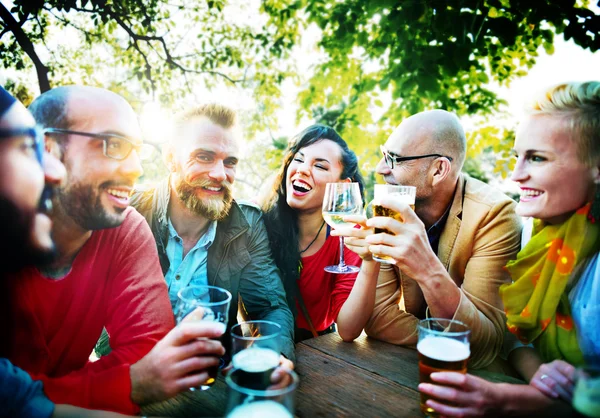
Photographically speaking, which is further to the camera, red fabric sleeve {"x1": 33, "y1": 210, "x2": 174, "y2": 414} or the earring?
the earring

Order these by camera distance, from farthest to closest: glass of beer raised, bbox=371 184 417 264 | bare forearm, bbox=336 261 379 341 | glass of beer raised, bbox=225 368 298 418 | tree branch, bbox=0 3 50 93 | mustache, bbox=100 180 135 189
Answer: bare forearm, bbox=336 261 379 341 < glass of beer raised, bbox=371 184 417 264 < tree branch, bbox=0 3 50 93 < mustache, bbox=100 180 135 189 < glass of beer raised, bbox=225 368 298 418

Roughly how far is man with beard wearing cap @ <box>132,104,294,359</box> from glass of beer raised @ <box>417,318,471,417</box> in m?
0.82

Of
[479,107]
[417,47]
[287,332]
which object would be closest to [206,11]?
[287,332]

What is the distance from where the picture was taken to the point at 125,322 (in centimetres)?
156

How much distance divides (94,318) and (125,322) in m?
0.12

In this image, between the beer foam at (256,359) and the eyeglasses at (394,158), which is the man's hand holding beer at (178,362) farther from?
the eyeglasses at (394,158)

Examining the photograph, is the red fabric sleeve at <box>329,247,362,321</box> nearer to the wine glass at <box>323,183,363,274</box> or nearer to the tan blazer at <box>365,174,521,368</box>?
the tan blazer at <box>365,174,521,368</box>

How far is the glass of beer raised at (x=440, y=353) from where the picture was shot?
1.38 meters

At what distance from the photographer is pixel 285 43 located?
12.1ft

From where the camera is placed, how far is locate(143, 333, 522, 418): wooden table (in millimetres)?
1445

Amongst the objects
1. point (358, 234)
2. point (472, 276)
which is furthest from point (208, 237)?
point (472, 276)

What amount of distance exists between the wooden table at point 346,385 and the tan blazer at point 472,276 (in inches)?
5.1

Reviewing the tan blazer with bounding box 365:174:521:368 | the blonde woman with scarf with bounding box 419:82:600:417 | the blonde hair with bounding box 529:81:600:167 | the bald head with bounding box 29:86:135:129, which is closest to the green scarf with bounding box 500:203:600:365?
the blonde woman with scarf with bounding box 419:82:600:417

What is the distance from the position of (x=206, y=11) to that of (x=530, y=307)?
7.78ft
